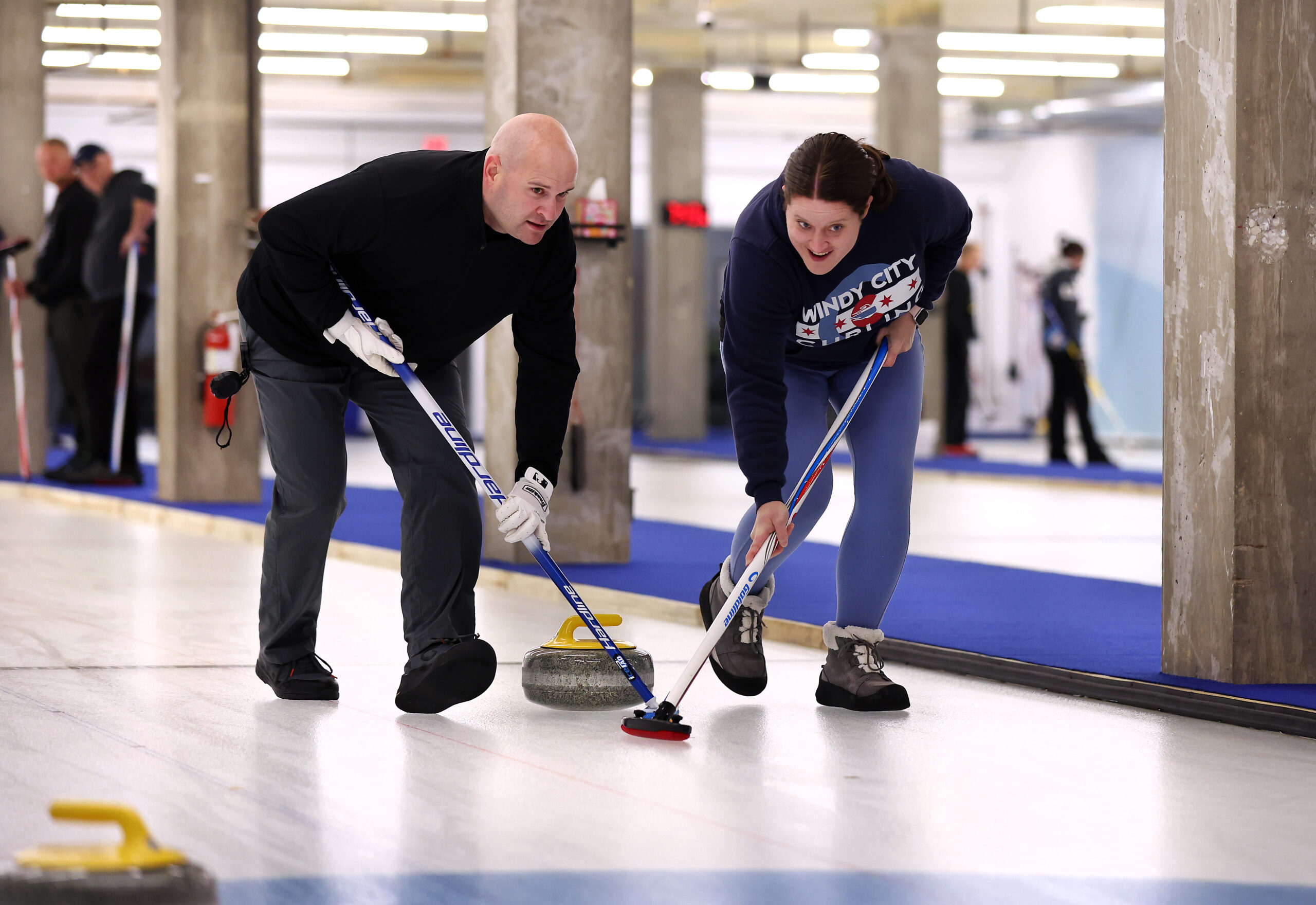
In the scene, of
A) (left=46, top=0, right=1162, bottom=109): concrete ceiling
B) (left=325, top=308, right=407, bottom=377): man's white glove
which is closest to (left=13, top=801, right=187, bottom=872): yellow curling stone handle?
(left=325, top=308, right=407, bottom=377): man's white glove

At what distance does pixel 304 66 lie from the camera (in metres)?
16.1

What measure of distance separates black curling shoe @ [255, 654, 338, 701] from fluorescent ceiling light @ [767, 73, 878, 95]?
13.5 meters

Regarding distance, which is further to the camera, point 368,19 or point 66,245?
point 368,19

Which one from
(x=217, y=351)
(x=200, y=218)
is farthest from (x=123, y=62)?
(x=217, y=351)

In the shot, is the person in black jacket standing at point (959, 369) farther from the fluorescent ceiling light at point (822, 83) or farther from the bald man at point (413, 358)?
the bald man at point (413, 358)

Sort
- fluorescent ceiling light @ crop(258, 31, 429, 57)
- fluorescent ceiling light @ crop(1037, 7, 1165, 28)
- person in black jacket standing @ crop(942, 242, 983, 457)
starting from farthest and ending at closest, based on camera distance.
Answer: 1. fluorescent ceiling light @ crop(258, 31, 429, 57)
2. person in black jacket standing @ crop(942, 242, 983, 457)
3. fluorescent ceiling light @ crop(1037, 7, 1165, 28)

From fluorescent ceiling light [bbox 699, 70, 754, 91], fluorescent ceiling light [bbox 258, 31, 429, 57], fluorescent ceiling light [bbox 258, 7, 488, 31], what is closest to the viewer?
fluorescent ceiling light [bbox 258, 7, 488, 31]

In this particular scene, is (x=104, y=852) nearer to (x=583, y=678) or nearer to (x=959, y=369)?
(x=583, y=678)

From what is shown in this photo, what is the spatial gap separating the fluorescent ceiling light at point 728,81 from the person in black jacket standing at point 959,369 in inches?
130

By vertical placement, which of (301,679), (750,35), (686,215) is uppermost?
(750,35)

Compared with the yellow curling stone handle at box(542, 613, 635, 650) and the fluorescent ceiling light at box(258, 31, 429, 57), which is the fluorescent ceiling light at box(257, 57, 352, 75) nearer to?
the fluorescent ceiling light at box(258, 31, 429, 57)

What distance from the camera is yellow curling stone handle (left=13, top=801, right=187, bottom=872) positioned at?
196 centimetres

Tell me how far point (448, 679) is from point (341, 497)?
1.77 ft

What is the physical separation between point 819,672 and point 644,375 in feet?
50.7
